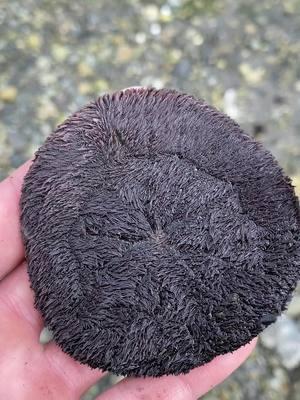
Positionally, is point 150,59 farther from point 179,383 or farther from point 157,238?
point 179,383

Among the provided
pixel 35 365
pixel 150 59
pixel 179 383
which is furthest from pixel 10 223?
pixel 150 59

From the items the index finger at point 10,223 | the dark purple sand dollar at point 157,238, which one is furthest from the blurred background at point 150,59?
the dark purple sand dollar at point 157,238

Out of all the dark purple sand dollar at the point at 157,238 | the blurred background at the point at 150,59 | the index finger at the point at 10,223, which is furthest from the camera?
the blurred background at the point at 150,59

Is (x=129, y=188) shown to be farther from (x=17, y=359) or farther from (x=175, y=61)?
(x=175, y=61)

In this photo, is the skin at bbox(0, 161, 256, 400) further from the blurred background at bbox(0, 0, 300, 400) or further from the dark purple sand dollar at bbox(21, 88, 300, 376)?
the blurred background at bbox(0, 0, 300, 400)

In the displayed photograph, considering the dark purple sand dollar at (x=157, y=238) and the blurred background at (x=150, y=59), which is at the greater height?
the blurred background at (x=150, y=59)

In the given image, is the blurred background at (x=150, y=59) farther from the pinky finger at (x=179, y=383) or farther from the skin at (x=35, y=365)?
the pinky finger at (x=179, y=383)
